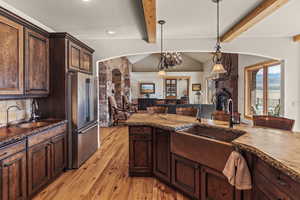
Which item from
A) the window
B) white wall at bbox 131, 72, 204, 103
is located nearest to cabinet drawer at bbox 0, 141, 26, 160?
the window

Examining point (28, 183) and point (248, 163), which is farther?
point (28, 183)

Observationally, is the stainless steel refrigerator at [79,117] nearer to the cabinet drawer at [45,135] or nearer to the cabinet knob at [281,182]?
the cabinet drawer at [45,135]

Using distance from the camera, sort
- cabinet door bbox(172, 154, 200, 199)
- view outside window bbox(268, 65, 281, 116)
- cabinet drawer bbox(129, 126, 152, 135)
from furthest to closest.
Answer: view outside window bbox(268, 65, 281, 116) → cabinet drawer bbox(129, 126, 152, 135) → cabinet door bbox(172, 154, 200, 199)

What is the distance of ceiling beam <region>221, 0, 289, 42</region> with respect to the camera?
2527 millimetres

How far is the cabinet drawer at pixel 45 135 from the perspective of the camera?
2.28m

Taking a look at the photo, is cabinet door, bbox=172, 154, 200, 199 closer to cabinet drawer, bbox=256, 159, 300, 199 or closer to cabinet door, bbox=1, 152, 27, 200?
cabinet drawer, bbox=256, 159, 300, 199

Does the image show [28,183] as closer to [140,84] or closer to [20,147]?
[20,147]

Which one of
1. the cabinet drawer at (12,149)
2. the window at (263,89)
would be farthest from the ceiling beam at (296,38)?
the cabinet drawer at (12,149)

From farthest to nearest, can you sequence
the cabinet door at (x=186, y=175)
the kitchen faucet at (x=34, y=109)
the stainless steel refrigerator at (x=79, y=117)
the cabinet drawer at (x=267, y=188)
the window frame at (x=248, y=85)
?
the window frame at (x=248, y=85), the stainless steel refrigerator at (x=79, y=117), the kitchen faucet at (x=34, y=109), the cabinet door at (x=186, y=175), the cabinet drawer at (x=267, y=188)

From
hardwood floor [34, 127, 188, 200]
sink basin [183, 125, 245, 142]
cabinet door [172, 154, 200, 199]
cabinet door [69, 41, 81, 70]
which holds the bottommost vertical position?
hardwood floor [34, 127, 188, 200]

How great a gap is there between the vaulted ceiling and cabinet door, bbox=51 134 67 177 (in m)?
2.03

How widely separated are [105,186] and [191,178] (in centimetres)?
128

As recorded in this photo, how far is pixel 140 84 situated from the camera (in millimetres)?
12133

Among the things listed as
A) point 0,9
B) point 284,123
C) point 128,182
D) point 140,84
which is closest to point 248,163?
point 284,123
